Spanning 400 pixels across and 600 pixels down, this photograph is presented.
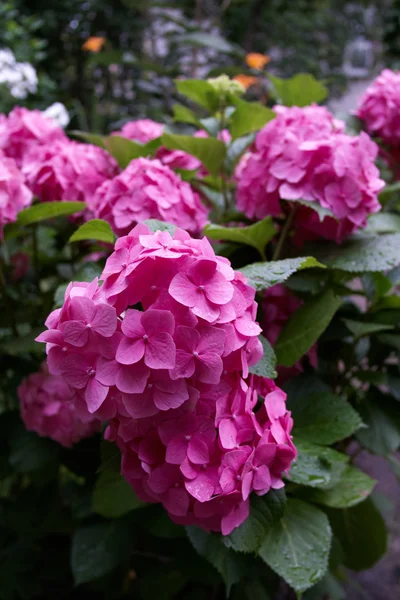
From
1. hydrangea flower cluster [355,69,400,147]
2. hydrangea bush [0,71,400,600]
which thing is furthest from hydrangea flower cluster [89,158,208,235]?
hydrangea flower cluster [355,69,400,147]

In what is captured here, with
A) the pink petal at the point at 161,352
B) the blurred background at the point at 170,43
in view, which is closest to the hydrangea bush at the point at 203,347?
the pink petal at the point at 161,352

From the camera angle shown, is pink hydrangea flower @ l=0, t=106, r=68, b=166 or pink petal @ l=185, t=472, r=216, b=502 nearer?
pink petal @ l=185, t=472, r=216, b=502

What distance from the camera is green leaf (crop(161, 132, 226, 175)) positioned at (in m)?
0.82

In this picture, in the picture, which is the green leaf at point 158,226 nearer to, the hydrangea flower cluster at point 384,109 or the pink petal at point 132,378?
the pink petal at point 132,378

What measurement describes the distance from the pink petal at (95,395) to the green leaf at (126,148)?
52cm

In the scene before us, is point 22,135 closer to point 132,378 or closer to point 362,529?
point 132,378

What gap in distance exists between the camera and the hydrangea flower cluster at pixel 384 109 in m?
1.03

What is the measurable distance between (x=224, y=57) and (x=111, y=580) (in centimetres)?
253

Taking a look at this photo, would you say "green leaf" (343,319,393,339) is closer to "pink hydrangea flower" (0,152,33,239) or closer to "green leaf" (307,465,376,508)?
"green leaf" (307,465,376,508)

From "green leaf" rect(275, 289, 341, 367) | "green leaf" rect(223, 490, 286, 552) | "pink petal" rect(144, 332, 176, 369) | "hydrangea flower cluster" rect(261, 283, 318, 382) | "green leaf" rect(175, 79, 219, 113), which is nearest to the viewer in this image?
"pink petal" rect(144, 332, 176, 369)

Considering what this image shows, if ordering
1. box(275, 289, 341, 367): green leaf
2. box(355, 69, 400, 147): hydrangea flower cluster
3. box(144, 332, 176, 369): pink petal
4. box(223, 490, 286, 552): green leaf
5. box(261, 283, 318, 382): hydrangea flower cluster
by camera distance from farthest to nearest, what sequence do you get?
box(355, 69, 400, 147): hydrangea flower cluster < box(261, 283, 318, 382): hydrangea flower cluster < box(275, 289, 341, 367): green leaf < box(223, 490, 286, 552): green leaf < box(144, 332, 176, 369): pink petal

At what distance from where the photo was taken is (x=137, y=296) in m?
0.46

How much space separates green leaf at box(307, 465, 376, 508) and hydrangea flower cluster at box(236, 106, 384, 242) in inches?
12.4

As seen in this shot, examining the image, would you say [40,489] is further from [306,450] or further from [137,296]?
[137,296]
